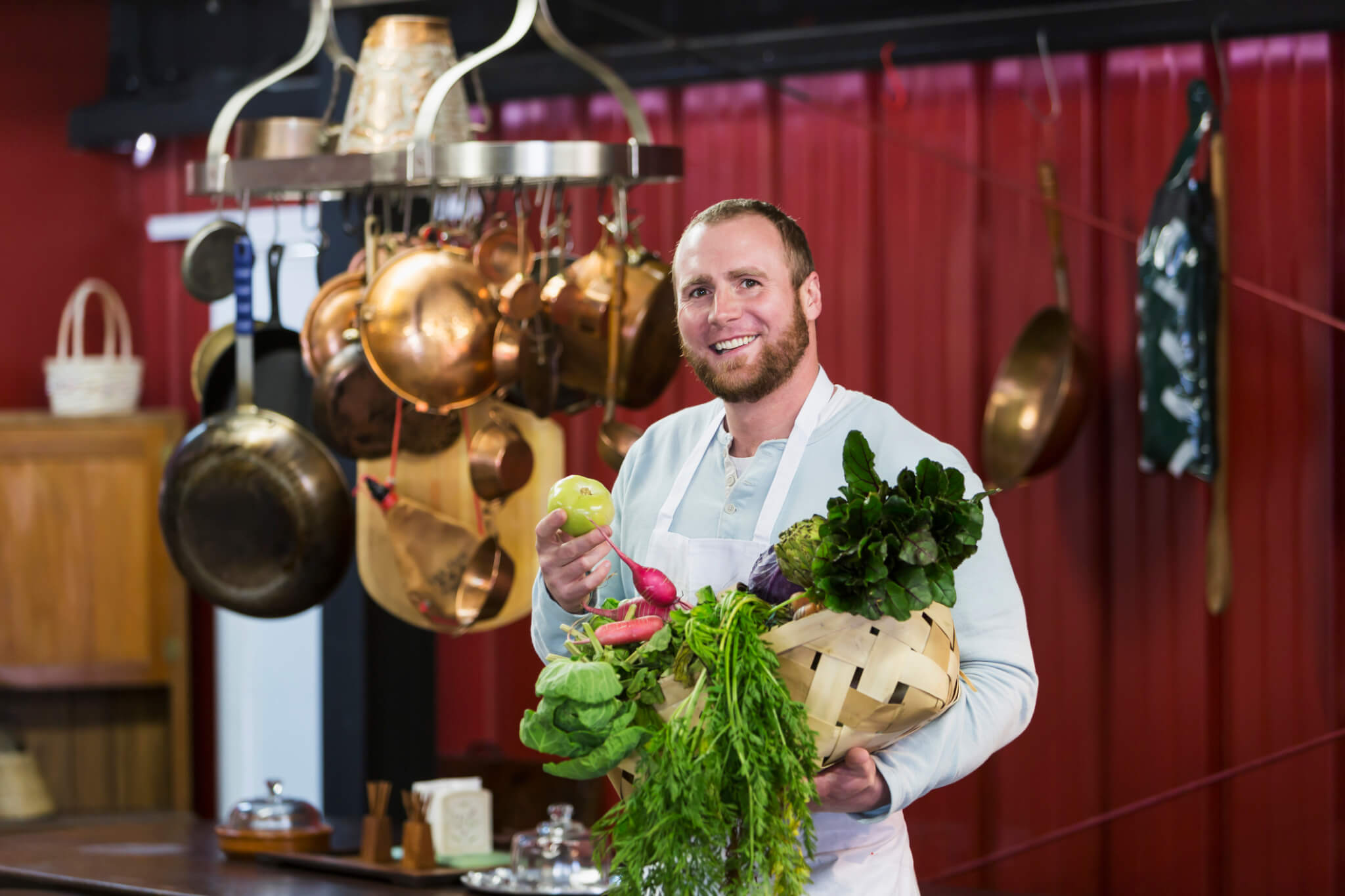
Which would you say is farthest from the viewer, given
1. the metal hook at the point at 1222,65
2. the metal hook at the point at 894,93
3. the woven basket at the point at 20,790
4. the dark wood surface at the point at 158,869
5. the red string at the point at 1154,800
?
the woven basket at the point at 20,790

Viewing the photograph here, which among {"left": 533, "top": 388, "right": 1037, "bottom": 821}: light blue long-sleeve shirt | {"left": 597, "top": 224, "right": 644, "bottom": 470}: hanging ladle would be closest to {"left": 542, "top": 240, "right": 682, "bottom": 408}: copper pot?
{"left": 597, "top": 224, "right": 644, "bottom": 470}: hanging ladle

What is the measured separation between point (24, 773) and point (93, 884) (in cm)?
192

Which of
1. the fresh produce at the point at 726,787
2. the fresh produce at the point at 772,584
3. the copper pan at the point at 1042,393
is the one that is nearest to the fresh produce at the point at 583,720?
the fresh produce at the point at 726,787

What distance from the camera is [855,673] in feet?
4.86

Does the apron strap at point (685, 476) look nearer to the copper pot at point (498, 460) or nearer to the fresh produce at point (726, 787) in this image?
the fresh produce at point (726, 787)

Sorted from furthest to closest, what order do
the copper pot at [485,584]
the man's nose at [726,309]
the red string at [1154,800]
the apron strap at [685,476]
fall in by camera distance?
the red string at [1154,800], the copper pot at [485,584], the apron strap at [685,476], the man's nose at [726,309]

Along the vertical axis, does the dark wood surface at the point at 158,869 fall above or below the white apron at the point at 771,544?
below

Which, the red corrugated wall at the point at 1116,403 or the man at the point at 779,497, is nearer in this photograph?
the man at the point at 779,497

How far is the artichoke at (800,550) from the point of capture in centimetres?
A: 151

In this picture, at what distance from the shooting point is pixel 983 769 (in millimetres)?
3754

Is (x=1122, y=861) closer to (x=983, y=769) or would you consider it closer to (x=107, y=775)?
(x=983, y=769)

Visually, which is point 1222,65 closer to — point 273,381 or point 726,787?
point 273,381

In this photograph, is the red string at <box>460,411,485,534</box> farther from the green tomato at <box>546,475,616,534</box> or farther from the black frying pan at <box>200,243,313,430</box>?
the green tomato at <box>546,475,616,534</box>

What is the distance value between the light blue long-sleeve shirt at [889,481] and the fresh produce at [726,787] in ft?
0.58
